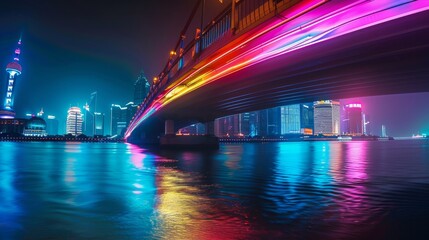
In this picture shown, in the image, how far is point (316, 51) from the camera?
19.5 meters

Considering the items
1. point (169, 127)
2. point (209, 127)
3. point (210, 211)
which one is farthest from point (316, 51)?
point (169, 127)

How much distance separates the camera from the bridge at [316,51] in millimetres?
14516

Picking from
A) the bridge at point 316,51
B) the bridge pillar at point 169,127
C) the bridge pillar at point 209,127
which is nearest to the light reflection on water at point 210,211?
the bridge at point 316,51

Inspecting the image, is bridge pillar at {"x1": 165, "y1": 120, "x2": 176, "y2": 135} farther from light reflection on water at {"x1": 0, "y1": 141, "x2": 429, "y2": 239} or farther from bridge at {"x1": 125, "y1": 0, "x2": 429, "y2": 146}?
light reflection on water at {"x1": 0, "y1": 141, "x2": 429, "y2": 239}

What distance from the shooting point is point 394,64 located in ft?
72.3

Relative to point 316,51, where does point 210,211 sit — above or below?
below

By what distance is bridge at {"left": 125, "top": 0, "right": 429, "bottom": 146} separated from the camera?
14.5 m

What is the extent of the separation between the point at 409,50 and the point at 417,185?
689 cm

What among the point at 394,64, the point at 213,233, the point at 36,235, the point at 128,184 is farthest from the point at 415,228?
the point at 394,64

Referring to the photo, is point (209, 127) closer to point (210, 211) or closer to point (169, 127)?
point (169, 127)

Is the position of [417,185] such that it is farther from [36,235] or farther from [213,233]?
[36,235]

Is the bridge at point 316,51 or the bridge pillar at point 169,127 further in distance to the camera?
the bridge pillar at point 169,127

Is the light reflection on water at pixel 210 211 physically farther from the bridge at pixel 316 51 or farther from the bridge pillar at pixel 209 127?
the bridge pillar at pixel 209 127

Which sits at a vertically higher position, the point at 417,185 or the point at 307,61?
the point at 307,61
